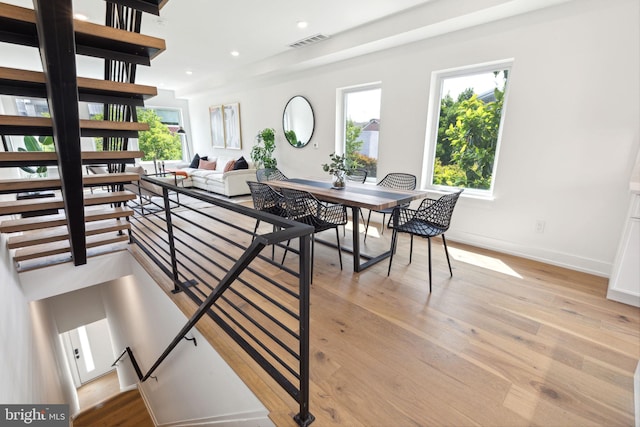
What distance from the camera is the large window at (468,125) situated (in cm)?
319

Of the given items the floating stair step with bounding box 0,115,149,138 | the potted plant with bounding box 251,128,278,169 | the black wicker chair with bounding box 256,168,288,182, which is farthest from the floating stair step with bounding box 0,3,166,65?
the potted plant with bounding box 251,128,278,169

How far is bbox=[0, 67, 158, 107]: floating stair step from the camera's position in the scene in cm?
146

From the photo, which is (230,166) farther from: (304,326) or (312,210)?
(304,326)

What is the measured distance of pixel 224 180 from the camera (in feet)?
19.7

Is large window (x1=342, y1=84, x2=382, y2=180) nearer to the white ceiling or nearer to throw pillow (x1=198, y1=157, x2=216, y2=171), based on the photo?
the white ceiling

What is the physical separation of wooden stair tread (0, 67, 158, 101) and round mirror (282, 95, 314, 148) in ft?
11.6

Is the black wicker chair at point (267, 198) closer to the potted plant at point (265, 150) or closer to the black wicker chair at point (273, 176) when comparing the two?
the black wicker chair at point (273, 176)

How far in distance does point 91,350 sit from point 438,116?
306 inches

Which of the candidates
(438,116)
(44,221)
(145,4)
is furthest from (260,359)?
(438,116)

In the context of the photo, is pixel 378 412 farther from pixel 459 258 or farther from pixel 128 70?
pixel 128 70

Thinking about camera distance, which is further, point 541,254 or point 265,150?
point 265,150

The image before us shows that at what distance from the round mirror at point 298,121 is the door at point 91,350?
533 cm

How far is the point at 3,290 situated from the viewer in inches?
77.1

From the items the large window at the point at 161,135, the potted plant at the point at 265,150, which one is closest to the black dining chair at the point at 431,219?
the potted plant at the point at 265,150
